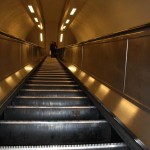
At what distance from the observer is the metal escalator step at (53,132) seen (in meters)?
2.40

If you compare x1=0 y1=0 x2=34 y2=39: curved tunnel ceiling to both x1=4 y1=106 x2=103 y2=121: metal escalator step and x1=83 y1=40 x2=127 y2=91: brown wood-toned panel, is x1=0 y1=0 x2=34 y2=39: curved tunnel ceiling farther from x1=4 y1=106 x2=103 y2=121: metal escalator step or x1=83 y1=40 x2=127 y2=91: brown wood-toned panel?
x1=4 y1=106 x2=103 y2=121: metal escalator step

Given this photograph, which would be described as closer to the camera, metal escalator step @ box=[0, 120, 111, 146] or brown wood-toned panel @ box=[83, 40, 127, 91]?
metal escalator step @ box=[0, 120, 111, 146]

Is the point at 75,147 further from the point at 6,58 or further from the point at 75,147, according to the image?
the point at 6,58

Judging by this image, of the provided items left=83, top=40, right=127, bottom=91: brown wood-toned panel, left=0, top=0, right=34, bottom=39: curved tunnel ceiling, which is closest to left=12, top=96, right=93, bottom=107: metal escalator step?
left=83, top=40, right=127, bottom=91: brown wood-toned panel

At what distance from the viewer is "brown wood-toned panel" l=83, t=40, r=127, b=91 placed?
3.21m

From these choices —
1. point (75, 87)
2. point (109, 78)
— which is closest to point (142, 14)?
point (75, 87)

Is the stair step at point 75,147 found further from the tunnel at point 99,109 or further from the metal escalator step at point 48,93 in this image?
the metal escalator step at point 48,93

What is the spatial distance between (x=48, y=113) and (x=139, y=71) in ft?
4.14

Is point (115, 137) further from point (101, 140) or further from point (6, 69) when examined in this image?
point (6, 69)

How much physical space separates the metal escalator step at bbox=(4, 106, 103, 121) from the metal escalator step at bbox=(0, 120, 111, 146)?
51 centimetres

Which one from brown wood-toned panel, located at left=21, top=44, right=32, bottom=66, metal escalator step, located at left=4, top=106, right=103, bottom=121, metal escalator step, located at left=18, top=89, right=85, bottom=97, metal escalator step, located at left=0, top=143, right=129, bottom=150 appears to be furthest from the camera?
brown wood-toned panel, located at left=21, top=44, right=32, bottom=66

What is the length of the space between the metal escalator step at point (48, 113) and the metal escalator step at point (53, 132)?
509 millimetres

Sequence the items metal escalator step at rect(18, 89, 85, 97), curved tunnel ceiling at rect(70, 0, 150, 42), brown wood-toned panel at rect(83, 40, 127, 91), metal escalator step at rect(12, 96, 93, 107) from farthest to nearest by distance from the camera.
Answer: curved tunnel ceiling at rect(70, 0, 150, 42), metal escalator step at rect(18, 89, 85, 97), metal escalator step at rect(12, 96, 93, 107), brown wood-toned panel at rect(83, 40, 127, 91)

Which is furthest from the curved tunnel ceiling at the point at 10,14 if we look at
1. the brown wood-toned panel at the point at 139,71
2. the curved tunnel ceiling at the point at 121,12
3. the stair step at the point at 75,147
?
the stair step at the point at 75,147
